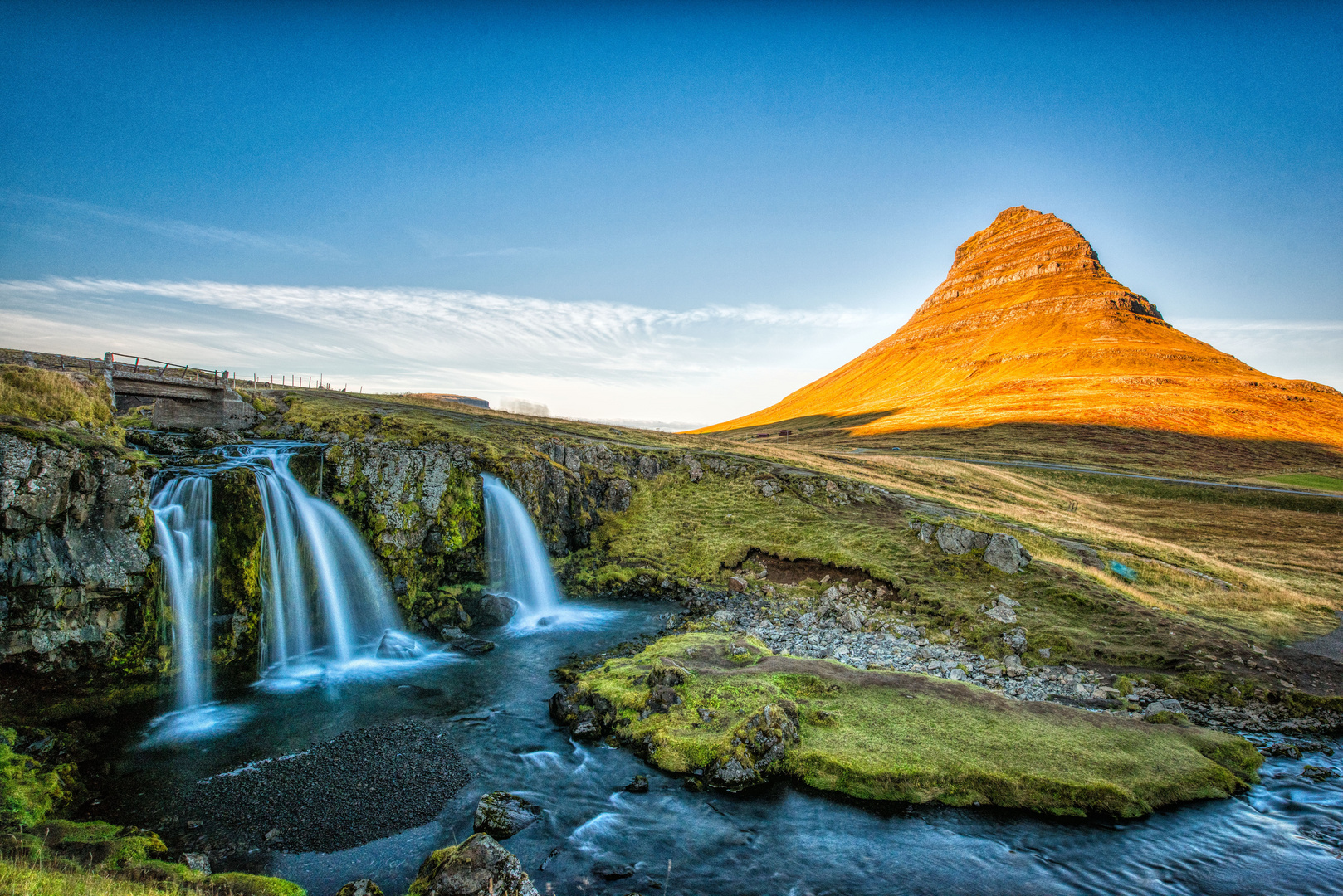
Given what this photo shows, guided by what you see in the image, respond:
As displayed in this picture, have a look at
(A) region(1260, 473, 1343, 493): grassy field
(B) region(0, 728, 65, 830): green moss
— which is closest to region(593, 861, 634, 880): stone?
(B) region(0, 728, 65, 830): green moss

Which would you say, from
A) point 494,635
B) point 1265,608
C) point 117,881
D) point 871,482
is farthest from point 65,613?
point 1265,608

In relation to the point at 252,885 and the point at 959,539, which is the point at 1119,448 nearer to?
the point at 959,539

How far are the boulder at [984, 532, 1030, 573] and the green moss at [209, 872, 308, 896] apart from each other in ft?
96.0

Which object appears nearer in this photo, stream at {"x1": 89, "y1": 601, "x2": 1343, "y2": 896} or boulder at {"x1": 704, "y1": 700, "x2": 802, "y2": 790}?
stream at {"x1": 89, "y1": 601, "x2": 1343, "y2": 896}

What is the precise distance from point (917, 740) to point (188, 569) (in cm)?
2541

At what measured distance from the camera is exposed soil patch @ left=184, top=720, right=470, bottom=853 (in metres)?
11.7

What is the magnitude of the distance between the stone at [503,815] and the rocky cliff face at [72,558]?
1407 centimetres

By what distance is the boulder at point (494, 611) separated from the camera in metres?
26.4

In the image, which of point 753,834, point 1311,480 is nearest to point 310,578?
point 753,834

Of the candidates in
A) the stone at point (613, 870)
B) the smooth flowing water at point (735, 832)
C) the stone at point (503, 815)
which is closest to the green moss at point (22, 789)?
the smooth flowing water at point (735, 832)

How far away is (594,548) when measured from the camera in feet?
117

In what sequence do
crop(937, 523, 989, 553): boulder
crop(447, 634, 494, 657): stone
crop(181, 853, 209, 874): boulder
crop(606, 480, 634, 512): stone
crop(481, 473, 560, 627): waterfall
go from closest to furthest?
crop(181, 853, 209, 874): boulder → crop(447, 634, 494, 657): stone → crop(937, 523, 989, 553): boulder → crop(481, 473, 560, 627): waterfall → crop(606, 480, 634, 512): stone

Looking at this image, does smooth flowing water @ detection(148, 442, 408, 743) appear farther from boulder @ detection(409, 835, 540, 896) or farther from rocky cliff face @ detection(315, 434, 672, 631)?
boulder @ detection(409, 835, 540, 896)

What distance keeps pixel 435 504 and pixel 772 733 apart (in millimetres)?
21402
